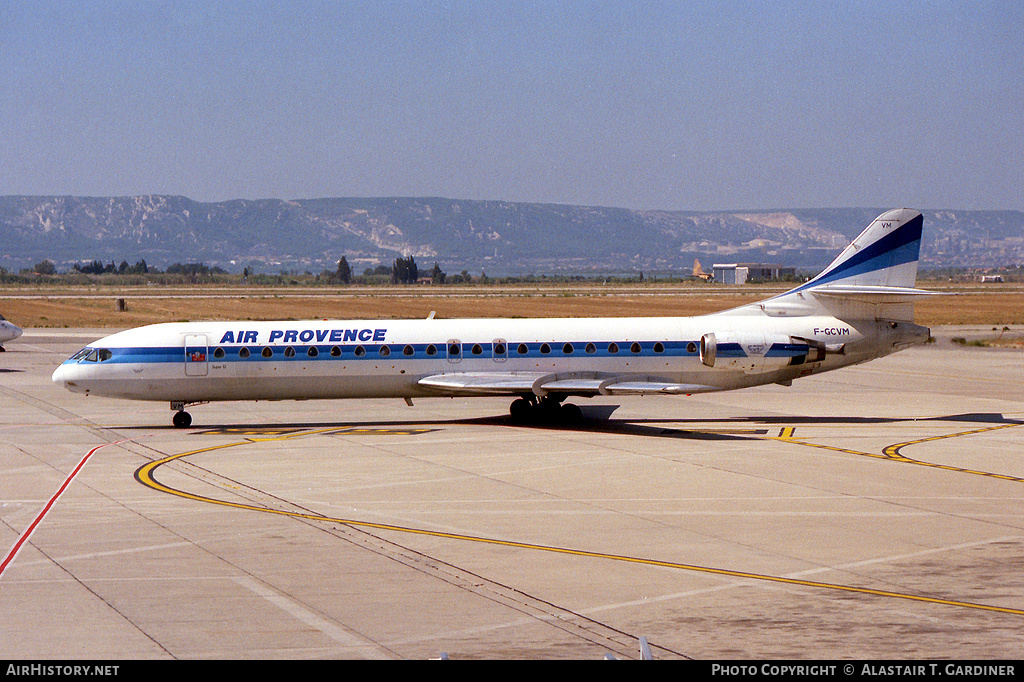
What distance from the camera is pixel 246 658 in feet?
38.1

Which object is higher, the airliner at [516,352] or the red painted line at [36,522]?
the airliner at [516,352]

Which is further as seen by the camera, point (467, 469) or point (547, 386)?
point (547, 386)

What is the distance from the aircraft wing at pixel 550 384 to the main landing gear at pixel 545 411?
1217 millimetres

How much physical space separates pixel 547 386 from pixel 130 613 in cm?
1794

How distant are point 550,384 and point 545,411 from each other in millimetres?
2277

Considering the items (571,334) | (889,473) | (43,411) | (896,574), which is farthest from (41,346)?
(896,574)

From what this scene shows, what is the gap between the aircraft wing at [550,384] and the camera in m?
29.5

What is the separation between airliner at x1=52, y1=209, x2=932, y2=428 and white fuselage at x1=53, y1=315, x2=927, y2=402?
3cm

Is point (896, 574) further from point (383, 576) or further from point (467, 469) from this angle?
point (467, 469)

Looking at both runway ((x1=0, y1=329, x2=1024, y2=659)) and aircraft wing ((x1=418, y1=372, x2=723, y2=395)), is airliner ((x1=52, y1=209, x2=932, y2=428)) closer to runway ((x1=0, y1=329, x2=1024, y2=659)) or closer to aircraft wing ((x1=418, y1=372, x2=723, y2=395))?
aircraft wing ((x1=418, y1=372, x2=723, y2=395))

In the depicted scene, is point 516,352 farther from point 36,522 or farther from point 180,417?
point 36,522

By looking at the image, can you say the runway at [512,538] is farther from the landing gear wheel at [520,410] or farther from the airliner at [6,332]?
the airliner at [6,332]

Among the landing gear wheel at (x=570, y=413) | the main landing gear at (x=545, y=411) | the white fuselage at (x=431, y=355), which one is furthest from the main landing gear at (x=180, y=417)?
the landing gear wheel at (x=570, y=413)

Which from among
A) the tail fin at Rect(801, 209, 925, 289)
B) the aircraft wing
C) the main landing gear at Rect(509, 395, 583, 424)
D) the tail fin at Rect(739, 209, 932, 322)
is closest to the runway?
the main landing gear at Rect(509, 395, 583, 424)
